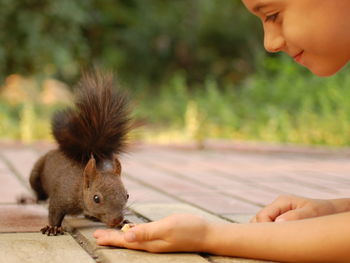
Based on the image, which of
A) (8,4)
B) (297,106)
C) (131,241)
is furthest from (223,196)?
(8,4)

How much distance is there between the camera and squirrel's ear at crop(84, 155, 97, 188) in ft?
8.71

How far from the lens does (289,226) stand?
2.25 m

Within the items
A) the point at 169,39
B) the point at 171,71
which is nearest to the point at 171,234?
the point at 171,71

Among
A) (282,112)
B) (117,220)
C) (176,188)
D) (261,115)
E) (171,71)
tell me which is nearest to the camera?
(117,220)

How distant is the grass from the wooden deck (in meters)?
0.76

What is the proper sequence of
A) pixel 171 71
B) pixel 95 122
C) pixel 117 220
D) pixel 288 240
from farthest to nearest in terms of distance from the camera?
pixel 171 71 < pixel 95 122 < pixel 117 220 < pixel 288 240

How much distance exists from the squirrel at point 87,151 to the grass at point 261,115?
305cm

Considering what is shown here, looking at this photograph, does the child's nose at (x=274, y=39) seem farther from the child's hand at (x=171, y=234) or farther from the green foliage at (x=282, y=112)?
the green foliage at (x=282, y=112)

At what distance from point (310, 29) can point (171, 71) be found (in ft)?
43.8

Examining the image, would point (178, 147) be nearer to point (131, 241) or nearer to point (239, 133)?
point (239, 133)

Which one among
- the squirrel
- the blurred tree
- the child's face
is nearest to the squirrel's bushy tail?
the squirrel

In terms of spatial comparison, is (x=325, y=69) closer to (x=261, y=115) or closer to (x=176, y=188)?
(x=176, y=188)

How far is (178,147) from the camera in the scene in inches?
268

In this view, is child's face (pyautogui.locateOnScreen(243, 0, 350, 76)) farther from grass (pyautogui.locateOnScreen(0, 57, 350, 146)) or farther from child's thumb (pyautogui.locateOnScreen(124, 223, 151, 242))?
grass (pyautogui.locateOnScreen(0, 57, 350, 146))
